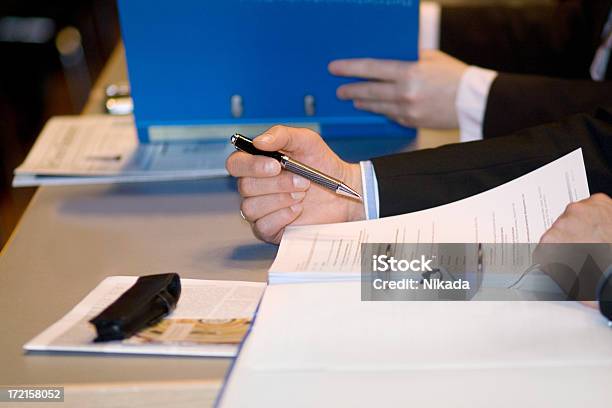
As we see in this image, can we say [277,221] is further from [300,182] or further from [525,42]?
[525,42]

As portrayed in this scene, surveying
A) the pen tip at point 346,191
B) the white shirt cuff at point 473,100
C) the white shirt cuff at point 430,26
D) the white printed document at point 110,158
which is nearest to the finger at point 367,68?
the white shirt cuff at point 473,100

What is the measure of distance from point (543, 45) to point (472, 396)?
1240 millimetres

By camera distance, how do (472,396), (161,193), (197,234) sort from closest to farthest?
1. (472,396)
2. (197,234)
3. (161,193)

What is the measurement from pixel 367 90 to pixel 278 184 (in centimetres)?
39

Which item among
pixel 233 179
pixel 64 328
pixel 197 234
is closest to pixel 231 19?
pixel 233 179

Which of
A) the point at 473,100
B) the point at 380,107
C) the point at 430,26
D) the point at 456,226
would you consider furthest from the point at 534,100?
the point at 430,26

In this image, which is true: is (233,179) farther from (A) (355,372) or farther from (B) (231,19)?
(A) (355,372)

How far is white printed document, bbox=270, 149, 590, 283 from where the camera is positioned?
94 centimetres

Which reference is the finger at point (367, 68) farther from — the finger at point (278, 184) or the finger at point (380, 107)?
the finger at point (278, 184)

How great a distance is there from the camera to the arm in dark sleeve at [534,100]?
1.34 meters

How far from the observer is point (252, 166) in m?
1.06

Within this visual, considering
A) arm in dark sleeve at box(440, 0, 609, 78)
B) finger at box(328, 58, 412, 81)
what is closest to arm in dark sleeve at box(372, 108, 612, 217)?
finger at box(328, 58, 412, 81)

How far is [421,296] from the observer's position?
0.90 m

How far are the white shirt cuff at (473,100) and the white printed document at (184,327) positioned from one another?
60 centimetres
